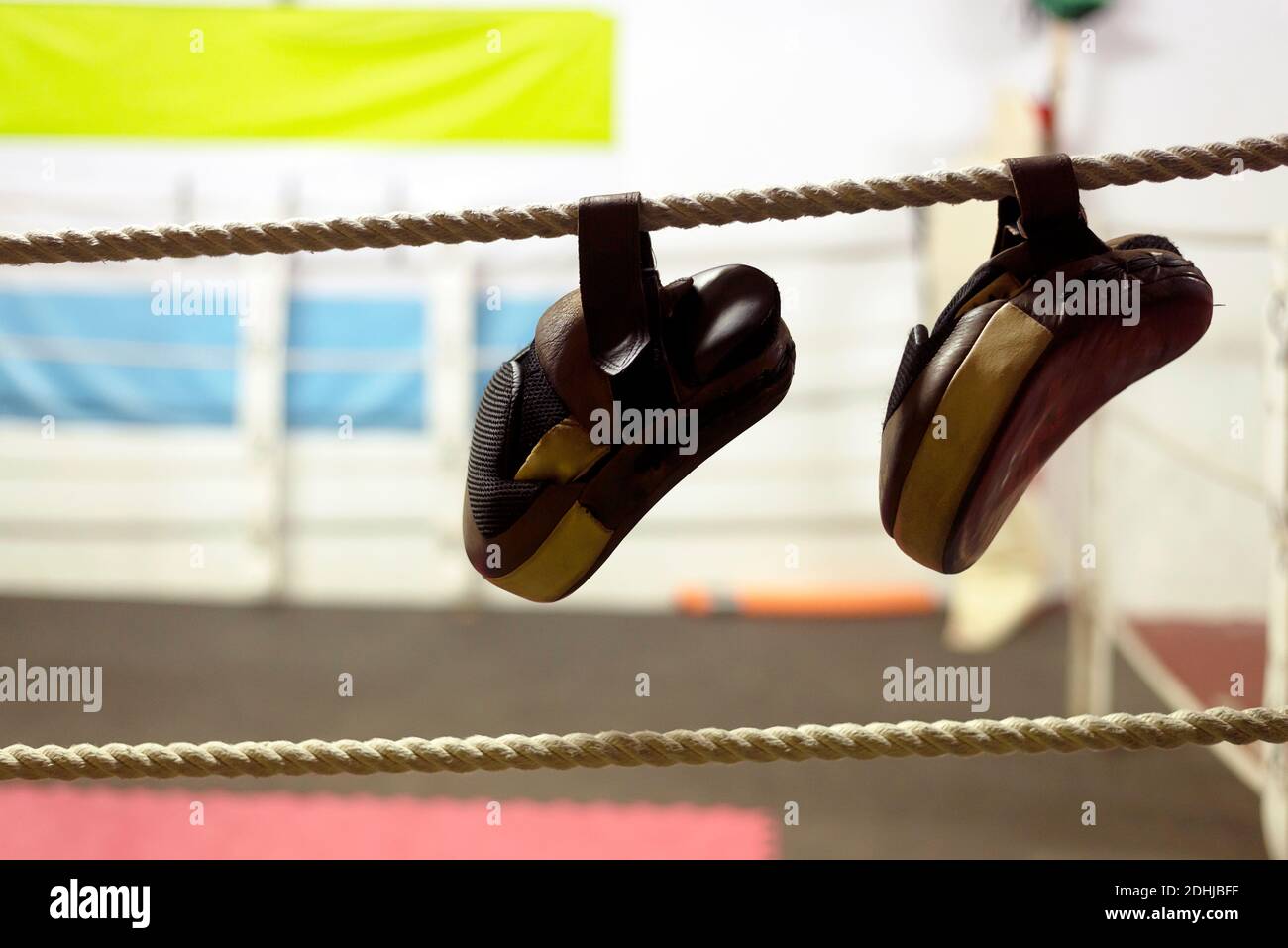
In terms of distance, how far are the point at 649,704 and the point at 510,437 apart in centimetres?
178

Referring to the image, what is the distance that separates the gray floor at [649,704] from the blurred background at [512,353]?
0.02 meters

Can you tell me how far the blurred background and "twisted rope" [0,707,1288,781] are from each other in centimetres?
133

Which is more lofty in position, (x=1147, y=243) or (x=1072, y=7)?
(x=1072, y=7)

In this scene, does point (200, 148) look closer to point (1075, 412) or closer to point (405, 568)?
point (405, 568)

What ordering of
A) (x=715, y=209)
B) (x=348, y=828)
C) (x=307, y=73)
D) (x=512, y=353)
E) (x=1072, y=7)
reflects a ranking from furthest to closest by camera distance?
(x=512, y=353), (x=1072, y=7), (x=307, y=73), (x=348, y=828), (x=715, y=209)

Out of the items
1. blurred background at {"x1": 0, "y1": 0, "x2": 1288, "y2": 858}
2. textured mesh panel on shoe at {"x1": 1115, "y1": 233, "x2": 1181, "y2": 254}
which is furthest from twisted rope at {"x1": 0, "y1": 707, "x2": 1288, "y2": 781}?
blurred background at {"x1": 0, "y1": 0, "x2": 1288, "y2": 858}

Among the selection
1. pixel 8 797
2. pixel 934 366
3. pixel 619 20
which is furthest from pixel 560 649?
pixel 934 366

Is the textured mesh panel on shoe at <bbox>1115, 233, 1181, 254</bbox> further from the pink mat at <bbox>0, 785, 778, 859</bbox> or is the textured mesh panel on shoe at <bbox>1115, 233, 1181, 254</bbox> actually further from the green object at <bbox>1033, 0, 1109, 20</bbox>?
the green object at <bbox>1033, 0, 1109, 20</bbox>

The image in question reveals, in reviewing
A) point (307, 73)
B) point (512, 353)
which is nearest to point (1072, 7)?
point (512, 353)

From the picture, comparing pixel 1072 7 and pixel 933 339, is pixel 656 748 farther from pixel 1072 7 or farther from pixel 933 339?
pixel 1072 7

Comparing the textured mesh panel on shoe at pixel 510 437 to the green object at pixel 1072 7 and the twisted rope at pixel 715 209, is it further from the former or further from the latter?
the green object at pixel 1072 7

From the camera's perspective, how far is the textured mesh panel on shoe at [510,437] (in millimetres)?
501

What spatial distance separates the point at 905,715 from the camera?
2.07m

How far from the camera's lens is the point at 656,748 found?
0.49m
